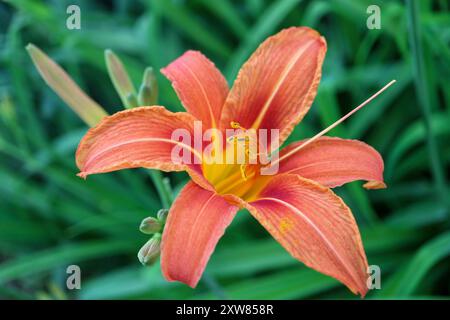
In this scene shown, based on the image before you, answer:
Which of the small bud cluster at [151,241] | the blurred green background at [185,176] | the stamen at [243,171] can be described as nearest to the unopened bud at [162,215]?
the small bud cluster at [151,241]

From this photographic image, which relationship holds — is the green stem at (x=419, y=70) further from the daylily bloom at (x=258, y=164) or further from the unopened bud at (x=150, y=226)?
the unopened bud at (x=150, y=226)

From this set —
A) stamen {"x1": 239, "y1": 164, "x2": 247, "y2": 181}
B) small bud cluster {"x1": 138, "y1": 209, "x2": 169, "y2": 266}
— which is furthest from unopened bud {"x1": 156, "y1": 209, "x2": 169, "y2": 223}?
stamen {"x1": 239, "y1": 164, "x2": 247, "y2": 181}

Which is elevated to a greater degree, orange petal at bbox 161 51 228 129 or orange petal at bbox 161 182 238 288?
orange petal at bbox 161 51 228 129

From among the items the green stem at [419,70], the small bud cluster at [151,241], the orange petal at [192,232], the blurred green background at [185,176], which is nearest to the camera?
the orange petal at [192,232]

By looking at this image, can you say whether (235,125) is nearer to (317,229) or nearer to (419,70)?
(317,229)

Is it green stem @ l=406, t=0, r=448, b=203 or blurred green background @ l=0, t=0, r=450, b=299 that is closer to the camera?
green stem @ l=406, t=0, r=448, b=203

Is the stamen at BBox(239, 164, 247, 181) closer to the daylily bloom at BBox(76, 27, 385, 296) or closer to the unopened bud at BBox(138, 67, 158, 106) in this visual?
the daylily bloom at BBox(76, 27, 385, 296)
